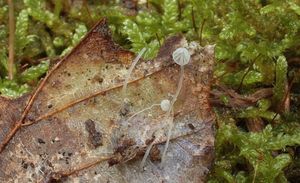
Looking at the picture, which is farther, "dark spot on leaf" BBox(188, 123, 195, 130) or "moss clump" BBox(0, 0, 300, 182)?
"moss clump" BBox(0, 0, 300, 182)

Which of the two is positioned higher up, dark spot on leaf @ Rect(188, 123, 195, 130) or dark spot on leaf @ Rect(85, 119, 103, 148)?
dark spot on leaf @ Rect(85, 119, 103, 148)

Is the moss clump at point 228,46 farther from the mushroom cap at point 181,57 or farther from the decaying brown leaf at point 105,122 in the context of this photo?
the mushroom cap at point 181,57

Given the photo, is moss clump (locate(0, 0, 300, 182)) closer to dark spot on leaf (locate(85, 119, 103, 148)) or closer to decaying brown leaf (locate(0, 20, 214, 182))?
decaying brown leaf (locate(0, 20, 214, 182))

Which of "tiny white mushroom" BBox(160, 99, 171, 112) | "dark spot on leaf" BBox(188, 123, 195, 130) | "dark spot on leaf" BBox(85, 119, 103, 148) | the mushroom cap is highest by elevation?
the mushroom cap

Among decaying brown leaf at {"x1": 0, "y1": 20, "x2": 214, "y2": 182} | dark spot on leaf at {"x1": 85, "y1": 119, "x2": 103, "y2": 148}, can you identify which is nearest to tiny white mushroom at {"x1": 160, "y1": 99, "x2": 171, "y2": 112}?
decaying brown leaf at {"x1": 0, "y1": 20, "x2": 214, "y2": 182}

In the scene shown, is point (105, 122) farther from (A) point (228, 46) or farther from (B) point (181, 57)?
(A) point (228, 46)

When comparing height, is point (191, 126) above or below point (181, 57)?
below

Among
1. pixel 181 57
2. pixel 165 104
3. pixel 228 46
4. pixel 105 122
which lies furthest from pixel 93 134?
pixel 228 46

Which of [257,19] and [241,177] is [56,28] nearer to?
[257,19]

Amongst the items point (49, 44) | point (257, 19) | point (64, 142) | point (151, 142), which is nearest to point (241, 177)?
point (151, 142)
